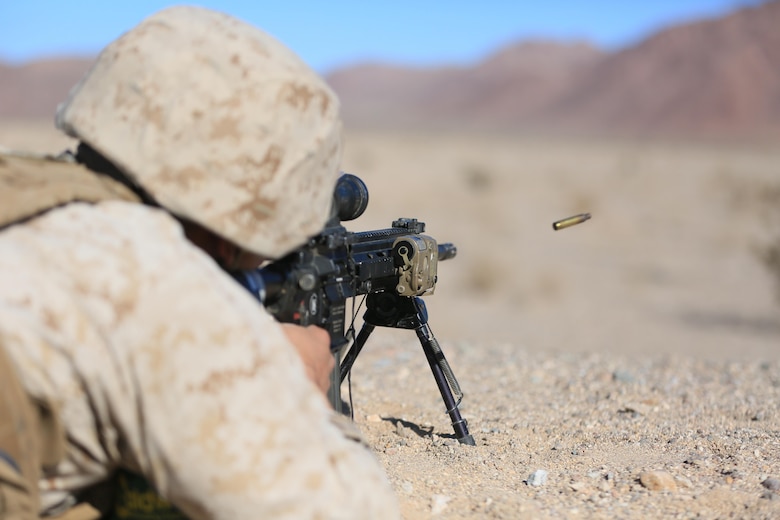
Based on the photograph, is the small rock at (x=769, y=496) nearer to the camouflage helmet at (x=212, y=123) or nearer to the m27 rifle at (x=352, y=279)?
the m27 rifle at (x=352, y=279)

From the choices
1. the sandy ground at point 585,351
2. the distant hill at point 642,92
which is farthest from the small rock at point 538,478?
the distant hill at point 642,92

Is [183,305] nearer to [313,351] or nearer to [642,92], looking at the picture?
[313,351]

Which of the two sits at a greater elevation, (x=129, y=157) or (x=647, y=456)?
(x=129, y=157)

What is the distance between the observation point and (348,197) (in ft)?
9.11

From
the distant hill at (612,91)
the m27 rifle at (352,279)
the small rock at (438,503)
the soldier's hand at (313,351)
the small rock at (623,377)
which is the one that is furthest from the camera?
the distant hill at (612,91)

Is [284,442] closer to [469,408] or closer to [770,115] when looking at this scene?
[469,408]

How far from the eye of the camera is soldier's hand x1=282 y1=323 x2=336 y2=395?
6.77ft

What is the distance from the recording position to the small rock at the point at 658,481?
9.30 feet

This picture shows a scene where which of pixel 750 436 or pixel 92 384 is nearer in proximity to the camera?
pixel 92 384

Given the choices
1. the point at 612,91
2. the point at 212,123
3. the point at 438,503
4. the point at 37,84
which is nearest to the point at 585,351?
the point at 438,503

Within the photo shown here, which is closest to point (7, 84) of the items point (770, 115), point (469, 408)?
point (770, 115)

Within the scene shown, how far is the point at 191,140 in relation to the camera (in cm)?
179

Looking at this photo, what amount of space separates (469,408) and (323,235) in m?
2.03

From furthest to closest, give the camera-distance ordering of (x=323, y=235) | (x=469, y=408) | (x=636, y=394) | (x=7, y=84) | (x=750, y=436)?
1. (x=7, y=84)
2. (x=636, y=394)
3. (x=469, y=408)
4. (x=750, y=436)
5. (x=323, y=235)
